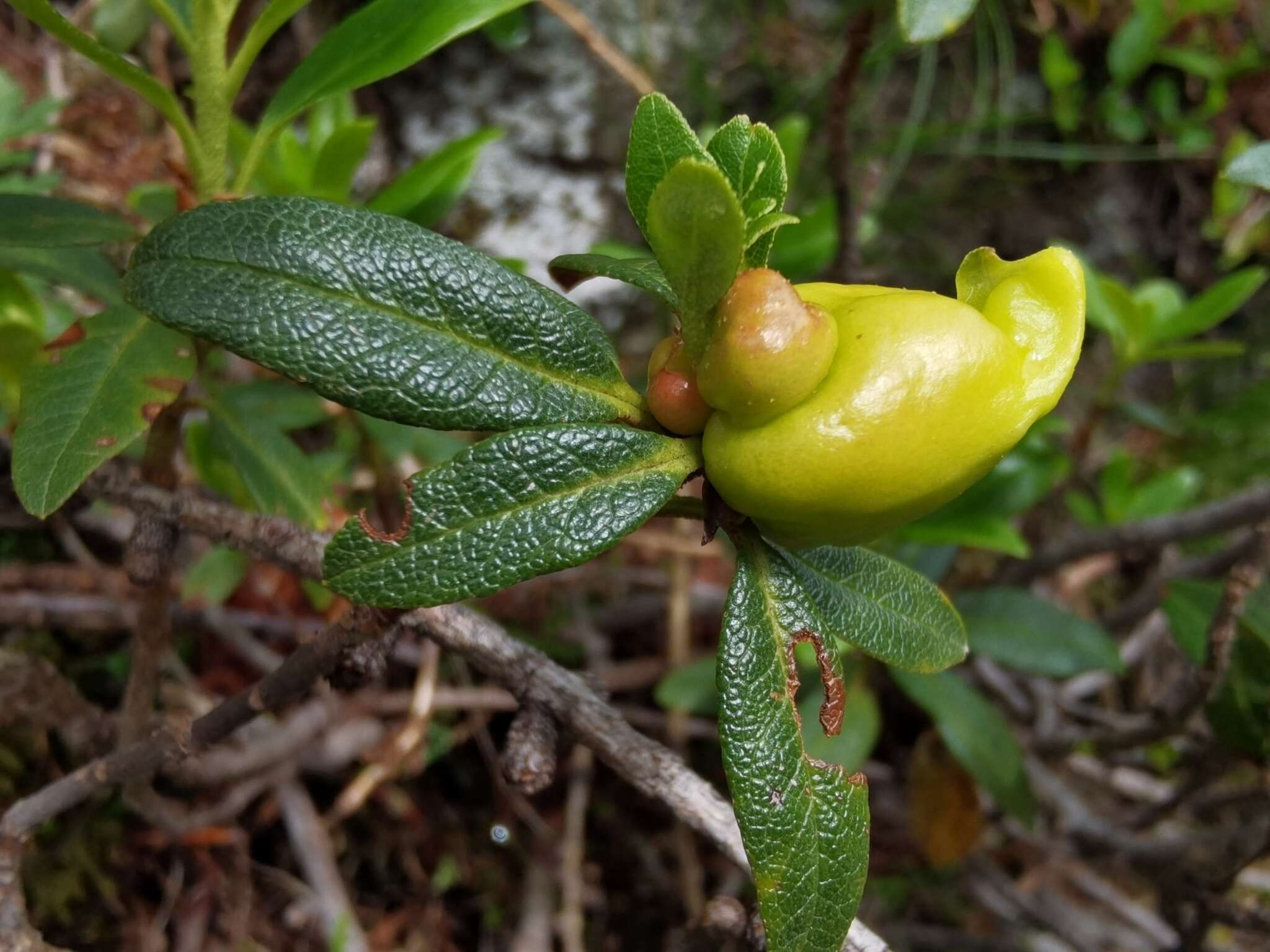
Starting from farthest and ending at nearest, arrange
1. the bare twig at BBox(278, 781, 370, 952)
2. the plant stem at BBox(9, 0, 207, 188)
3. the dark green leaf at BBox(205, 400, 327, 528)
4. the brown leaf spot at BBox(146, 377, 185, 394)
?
the bare twig at BBox(278, 781, 370, 952), the dark green leaf at BBox(205, 400, 327, 528), the brown leaf spot at BBox(146, 377, 185, 394), the plant stem at BBox(9, 0, 207, 188)

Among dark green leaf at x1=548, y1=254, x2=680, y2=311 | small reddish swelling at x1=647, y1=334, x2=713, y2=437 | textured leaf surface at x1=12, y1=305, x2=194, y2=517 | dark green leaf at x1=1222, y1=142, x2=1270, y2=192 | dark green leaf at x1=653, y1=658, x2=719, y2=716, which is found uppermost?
dark green leaf at x1=1222, y1=142, x2=1270, y2=192

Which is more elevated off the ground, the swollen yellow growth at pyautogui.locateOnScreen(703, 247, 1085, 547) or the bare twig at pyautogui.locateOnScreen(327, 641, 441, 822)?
the swollen yellow growth at pyautogui.locateOnScreen(703, 247, 1085, 547)

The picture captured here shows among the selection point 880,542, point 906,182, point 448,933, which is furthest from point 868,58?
point 448,933

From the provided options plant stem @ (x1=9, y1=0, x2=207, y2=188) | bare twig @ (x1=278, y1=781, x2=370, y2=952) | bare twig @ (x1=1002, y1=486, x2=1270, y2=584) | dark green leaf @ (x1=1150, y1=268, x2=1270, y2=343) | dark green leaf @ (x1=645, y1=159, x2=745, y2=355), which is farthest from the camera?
dark green leaf @ (x1=1150, y1=268, x2=1270, y2=343)

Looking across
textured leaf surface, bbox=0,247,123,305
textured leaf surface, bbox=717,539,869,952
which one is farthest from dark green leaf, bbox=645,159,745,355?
textured leaf surface, bbox=0,247,123,305

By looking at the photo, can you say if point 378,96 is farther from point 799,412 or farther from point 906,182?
point 799,412

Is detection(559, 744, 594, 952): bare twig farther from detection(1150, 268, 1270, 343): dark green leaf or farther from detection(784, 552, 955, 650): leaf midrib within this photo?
detection(1150, 268, 1270, 343): dark green leaf

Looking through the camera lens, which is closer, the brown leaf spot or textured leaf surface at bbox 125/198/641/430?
textured leaf surface at bbox 125/198/641/430
